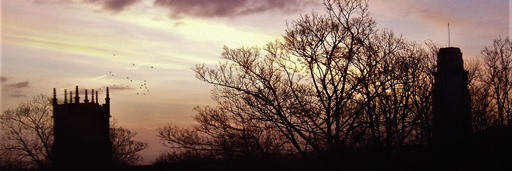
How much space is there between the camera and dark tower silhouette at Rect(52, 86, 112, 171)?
5822cm

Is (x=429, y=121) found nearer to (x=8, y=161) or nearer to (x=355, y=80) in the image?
(x=355, y=80)

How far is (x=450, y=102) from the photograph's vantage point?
99.5 ft

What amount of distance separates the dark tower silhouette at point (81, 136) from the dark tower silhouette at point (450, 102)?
34.7m

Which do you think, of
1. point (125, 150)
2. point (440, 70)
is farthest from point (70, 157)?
point (440, 70)

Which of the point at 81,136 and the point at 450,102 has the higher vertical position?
the point at 81,136

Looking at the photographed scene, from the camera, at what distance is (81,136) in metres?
59.6

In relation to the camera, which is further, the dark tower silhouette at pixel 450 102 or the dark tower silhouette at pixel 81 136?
the dark tower silhouette at pixel 81 136

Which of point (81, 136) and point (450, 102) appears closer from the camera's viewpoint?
point (450, 102)

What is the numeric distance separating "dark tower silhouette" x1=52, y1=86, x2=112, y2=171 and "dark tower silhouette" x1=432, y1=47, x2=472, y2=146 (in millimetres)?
34652

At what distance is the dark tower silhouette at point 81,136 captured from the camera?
58219 millimetres

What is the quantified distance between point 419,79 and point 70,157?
30856mm

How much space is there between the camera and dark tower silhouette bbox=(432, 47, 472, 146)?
1184 inches

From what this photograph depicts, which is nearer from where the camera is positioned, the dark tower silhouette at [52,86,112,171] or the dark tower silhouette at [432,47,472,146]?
the dark tower silhouette at [432,47,472,146]

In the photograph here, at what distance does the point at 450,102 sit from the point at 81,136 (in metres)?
37.1
